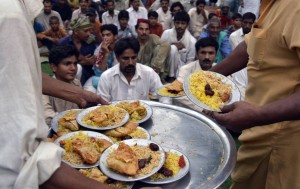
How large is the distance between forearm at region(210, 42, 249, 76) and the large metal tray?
412mm

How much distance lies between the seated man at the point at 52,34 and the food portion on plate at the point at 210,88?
611 centimetres

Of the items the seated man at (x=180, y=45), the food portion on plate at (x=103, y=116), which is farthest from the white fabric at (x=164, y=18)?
the food portion on plate at (x=103, y=116)

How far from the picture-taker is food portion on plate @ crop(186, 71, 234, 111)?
259cm

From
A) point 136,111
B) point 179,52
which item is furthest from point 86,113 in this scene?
point 179,52

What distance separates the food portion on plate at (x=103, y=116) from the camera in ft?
8.51

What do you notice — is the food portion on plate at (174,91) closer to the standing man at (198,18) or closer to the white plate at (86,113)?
the white plate at (86,113)

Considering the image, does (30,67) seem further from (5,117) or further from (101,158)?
(101,158)

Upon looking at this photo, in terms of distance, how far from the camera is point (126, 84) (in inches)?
175

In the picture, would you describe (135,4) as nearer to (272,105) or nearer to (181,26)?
(181,26)

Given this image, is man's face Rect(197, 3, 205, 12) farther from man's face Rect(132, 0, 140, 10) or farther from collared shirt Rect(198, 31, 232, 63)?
collared shirt Rect(198, 31, 232, 63)

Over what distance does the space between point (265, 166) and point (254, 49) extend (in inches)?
29.0

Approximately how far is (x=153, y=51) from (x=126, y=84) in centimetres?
216

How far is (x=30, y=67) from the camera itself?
1159 mm

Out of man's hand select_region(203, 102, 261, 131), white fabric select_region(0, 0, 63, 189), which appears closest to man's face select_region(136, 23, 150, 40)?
man's hand select_region(203, 102, 261, 131)
